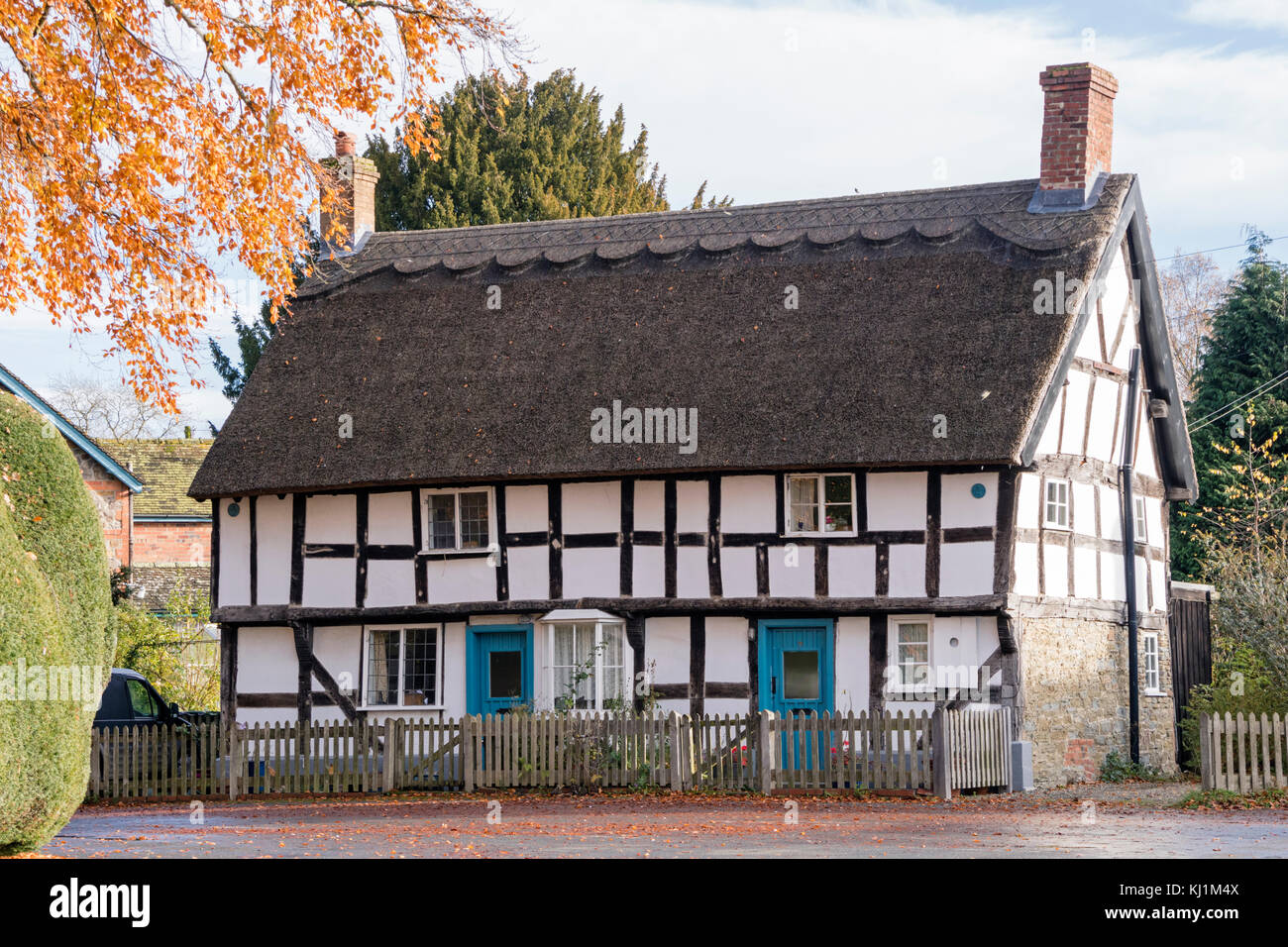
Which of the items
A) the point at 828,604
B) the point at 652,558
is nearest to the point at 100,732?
the point at 652,558

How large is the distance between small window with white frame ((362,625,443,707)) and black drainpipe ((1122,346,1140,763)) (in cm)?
1020

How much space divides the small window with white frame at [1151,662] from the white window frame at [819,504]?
19.4ft

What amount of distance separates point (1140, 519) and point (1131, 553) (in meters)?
1.31

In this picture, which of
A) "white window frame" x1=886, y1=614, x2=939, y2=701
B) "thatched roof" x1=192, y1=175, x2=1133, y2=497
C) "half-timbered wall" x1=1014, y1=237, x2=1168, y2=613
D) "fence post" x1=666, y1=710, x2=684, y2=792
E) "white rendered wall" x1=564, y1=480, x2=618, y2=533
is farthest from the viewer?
"white rendered wall" x1=564, y1=480, x2=618, y2=533

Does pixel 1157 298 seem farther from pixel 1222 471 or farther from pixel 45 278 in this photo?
pixel 45 278

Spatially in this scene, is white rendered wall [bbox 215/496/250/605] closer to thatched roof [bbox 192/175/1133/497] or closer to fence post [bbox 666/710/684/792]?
thatched roof [bbox 192/175/1133/497]

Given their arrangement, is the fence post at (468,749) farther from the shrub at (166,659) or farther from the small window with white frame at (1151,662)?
the small window with white frame at (1151,662)

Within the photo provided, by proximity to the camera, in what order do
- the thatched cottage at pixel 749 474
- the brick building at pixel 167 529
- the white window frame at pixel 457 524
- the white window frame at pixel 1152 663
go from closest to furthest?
1. the thatched cottage at pixel 749 474
2. the white window frame at pixel 457 524
3. the white window frame at pixel 1152 663
4. the brick building at pixel 167 529

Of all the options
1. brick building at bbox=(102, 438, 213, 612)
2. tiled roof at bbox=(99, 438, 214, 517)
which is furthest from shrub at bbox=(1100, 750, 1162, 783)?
tiled roof at bbox=(99, 438, 214, 517)

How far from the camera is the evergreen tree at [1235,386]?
32.5m

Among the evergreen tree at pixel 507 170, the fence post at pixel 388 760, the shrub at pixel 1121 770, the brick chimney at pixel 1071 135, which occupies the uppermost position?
the evergreen tree at pixel 507 170

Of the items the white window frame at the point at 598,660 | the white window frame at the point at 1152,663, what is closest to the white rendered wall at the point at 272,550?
the white window frame at the point at 598,660

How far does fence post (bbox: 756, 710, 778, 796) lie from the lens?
63.8 ft

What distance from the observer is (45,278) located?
742 inches
